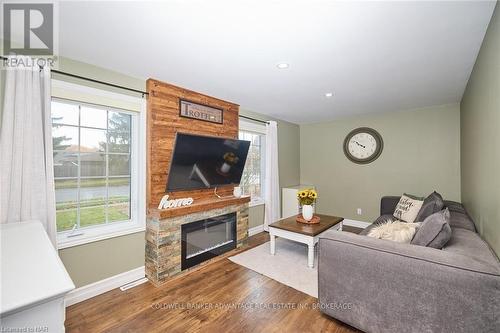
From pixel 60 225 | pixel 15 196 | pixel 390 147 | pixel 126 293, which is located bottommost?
pixel 126 293

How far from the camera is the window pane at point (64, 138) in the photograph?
7.12 ft

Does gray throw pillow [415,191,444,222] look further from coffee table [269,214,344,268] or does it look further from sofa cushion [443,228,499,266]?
coffee table [269,214,344,268]

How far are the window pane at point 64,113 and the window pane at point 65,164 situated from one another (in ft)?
1.05

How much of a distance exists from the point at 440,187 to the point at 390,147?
1.04 m

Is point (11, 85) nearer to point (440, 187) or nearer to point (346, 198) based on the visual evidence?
point (346, 198)

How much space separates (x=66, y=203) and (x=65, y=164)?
391 mm

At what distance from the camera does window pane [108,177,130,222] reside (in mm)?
2553

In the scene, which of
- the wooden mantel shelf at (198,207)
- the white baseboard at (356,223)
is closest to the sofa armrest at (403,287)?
the wooden mantel shelf at (198,207)

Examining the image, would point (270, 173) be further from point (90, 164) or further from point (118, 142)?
point (90, 164)

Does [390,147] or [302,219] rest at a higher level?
[390,147]

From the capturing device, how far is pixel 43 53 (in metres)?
2.01

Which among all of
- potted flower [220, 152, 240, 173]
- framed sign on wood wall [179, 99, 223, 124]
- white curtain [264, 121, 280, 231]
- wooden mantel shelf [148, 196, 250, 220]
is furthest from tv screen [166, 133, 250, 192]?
white curtain [264, 121, 280, 231]

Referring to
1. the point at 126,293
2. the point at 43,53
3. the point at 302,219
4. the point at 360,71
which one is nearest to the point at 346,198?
the point at 302,219

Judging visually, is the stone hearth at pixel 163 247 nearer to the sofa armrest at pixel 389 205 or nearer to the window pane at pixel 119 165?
the window pane at pixel 119 165
